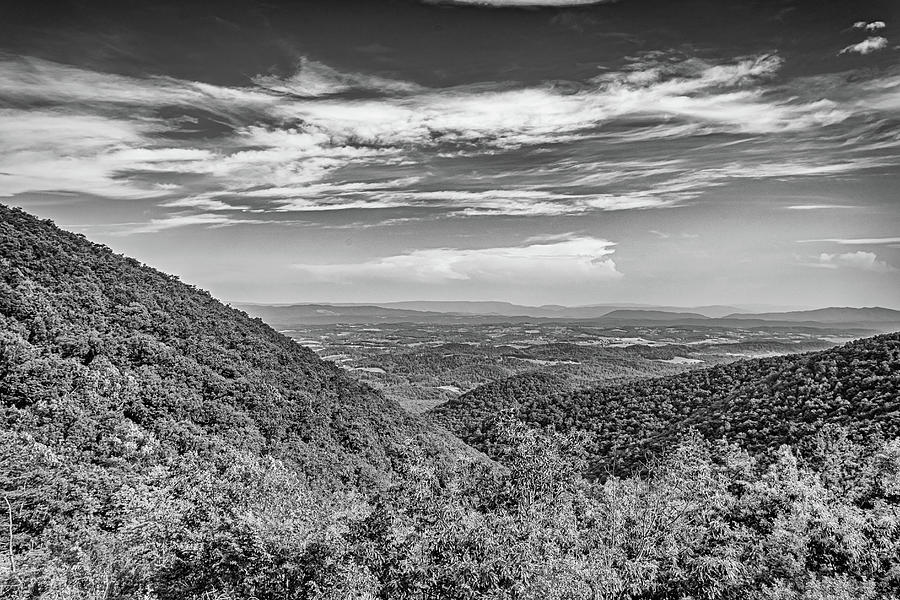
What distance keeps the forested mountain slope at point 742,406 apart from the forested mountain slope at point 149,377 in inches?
786

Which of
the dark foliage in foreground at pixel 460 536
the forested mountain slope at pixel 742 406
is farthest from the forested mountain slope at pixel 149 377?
the forested mountain slope at pixel 742 406

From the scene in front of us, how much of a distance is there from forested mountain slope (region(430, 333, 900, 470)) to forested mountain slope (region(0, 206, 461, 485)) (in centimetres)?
1997

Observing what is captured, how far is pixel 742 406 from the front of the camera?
173 feet

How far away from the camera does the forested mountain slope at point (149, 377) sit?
2994cm

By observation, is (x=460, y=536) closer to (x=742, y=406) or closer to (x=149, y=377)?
(x=149, y=377)

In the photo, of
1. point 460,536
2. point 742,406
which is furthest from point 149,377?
point 742,406

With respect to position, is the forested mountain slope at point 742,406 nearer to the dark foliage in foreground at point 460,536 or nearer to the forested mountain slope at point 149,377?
the dark foliage in foreground at point 460,536

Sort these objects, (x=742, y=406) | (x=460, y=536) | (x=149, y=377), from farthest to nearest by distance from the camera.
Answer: (x=742, y=406) < (x=149, y=377) < (x=460, y=536)

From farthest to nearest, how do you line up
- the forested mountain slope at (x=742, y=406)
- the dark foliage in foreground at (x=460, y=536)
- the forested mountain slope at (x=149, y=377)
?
the forested mountain slope at (x=742, y=406) < the forested mountain slope at (x=149, y=377) < the dark foliage in foreground at (x=460, y=536)

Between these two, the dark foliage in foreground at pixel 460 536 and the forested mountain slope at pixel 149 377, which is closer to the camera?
the dark foliage in foreground at pixel 460 536

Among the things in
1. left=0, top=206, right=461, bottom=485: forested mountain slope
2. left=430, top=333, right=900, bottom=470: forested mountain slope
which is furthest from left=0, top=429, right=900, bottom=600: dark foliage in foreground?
left=430, top=333, right=900, bottom=470: forested mountain slope

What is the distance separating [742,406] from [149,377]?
50.7 metres

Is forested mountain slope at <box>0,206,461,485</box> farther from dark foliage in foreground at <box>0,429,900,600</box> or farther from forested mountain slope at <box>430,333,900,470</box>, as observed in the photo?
forested mountain slope at <box>430,333,900,470</box>

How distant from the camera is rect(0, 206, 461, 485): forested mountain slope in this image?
2994 centimetres
